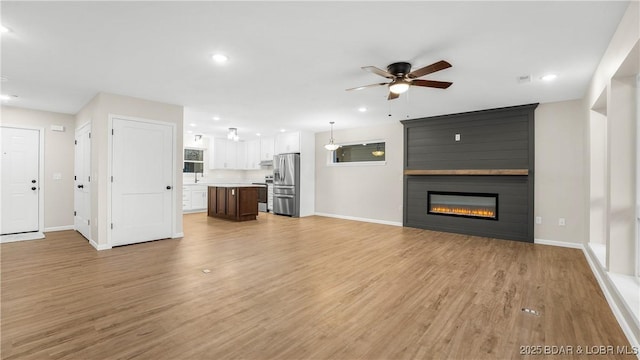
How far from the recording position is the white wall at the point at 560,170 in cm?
455

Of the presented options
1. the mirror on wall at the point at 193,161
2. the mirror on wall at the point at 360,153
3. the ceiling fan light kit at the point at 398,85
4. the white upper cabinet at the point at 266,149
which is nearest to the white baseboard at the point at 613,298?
the ceiling fan light kit at the point at 398,85

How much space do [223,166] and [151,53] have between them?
6.57 meters

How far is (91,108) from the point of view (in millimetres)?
4746

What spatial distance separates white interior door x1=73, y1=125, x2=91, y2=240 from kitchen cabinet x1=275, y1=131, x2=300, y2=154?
14.9 feet

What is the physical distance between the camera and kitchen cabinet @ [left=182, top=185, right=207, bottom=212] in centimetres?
841

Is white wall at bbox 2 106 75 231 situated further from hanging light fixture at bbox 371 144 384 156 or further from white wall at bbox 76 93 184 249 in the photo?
hanging light fixture at bbox 371 144 384 156

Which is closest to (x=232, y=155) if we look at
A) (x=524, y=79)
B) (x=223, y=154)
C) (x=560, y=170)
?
(x=223, y=154)

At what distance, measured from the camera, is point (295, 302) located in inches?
99.3

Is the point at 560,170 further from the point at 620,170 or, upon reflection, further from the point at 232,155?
the point at 232,155

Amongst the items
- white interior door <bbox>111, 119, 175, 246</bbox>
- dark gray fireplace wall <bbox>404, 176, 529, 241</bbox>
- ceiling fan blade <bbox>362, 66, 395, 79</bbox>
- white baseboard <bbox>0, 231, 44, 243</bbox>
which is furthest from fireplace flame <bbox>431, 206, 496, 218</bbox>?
white baseboard <bbox>0, 231, 44, 243</bbox>

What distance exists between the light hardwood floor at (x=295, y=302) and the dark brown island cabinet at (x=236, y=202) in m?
2.64

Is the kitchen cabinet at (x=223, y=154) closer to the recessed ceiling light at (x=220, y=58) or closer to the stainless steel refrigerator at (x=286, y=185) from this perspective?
the stainless steel refrigerator at (x=286, y=185)

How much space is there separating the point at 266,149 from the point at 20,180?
17.9ft

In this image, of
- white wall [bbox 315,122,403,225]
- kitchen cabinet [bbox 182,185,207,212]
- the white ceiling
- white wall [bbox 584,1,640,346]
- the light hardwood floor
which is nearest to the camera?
the light hardwood floor
